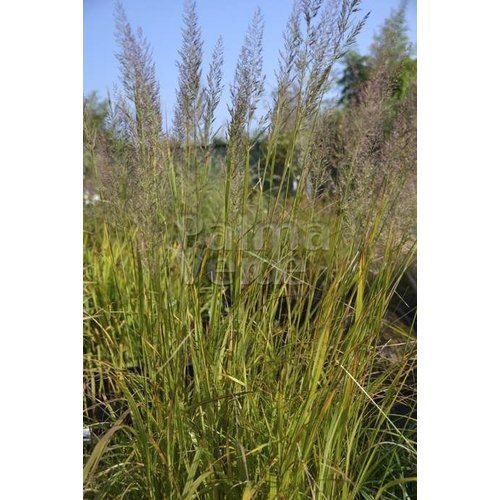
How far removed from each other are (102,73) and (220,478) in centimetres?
122

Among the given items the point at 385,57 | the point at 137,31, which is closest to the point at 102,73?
the point at 137,31

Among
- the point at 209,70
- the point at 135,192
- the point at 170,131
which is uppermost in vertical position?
the point at 209,70

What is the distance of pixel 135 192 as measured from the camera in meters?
1.29

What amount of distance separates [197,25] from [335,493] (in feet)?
3.46

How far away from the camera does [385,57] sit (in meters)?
1.52
